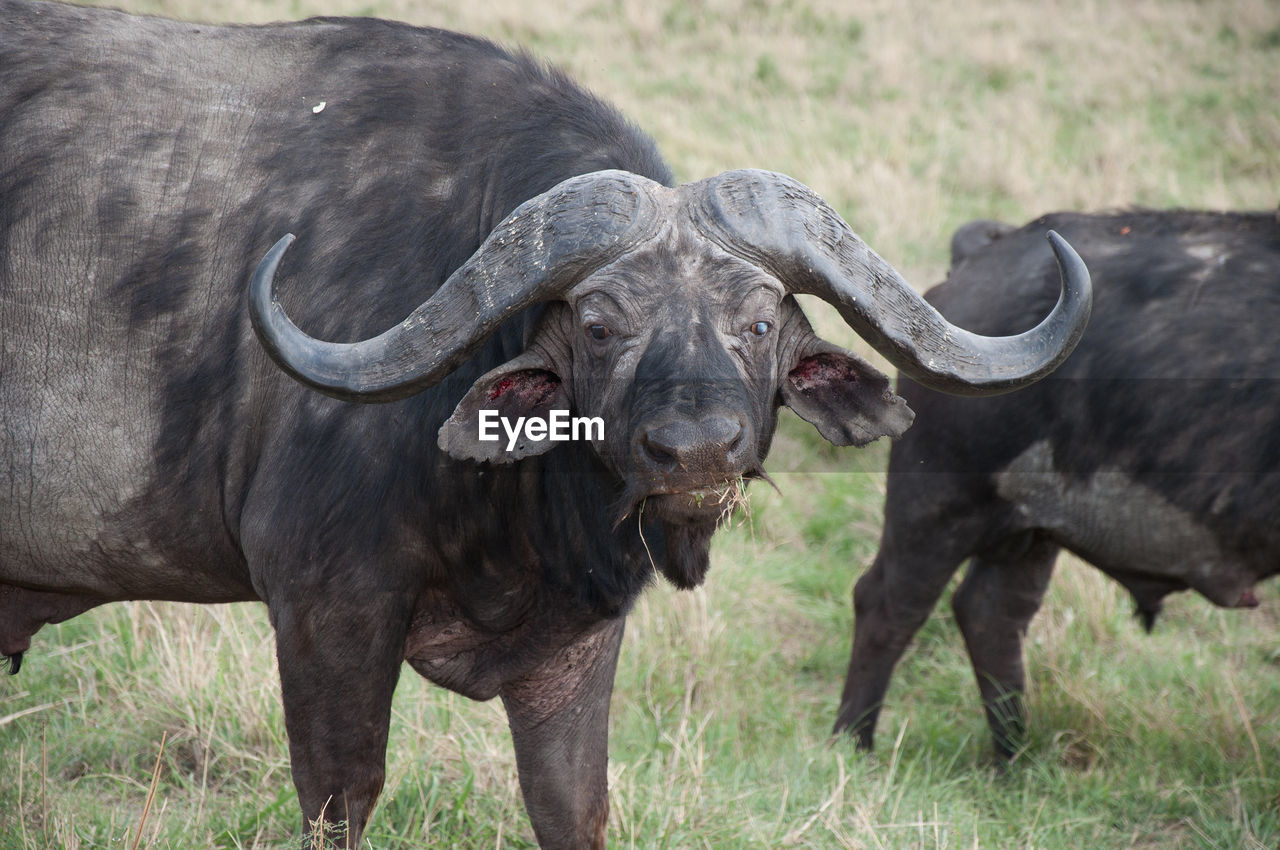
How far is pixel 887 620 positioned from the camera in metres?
5.70

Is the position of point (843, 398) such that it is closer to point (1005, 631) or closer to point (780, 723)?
point (780, 723)

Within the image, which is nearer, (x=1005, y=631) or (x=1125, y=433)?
(x=1125, y=433)

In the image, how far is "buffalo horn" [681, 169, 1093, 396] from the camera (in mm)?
3041

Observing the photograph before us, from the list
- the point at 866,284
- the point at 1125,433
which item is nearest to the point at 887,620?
the point at 1125,433

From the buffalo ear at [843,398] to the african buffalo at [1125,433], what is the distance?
Result: 6.56ft

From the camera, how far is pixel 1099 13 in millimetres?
16844

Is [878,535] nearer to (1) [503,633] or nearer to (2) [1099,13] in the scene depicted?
(1) [503,633]

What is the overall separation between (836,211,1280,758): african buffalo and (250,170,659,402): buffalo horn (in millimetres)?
2671

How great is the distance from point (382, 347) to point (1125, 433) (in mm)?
3372

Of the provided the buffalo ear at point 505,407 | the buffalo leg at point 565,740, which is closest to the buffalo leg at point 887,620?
the buffalo leg at point 565,740

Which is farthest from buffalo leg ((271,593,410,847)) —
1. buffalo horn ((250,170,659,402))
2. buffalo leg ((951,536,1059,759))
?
buffalo leg ((951,536,1059,759))

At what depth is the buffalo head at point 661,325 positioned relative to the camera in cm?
285

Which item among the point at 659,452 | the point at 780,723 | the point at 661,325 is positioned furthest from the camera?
the point at 780,723

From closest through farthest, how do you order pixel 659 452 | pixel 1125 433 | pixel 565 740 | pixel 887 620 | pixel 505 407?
pixel 659 452 < pixel 505 407 < pixel 565 740 < pixel 1125 433 < pixel 887 620
